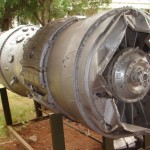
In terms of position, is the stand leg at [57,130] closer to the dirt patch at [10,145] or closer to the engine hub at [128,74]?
the engine hub at [128,74]

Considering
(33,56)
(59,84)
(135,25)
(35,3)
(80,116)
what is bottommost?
(80,116)

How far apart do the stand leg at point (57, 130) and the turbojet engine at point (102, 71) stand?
0.09 meters

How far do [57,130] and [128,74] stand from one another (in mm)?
927

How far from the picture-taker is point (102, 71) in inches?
76.2

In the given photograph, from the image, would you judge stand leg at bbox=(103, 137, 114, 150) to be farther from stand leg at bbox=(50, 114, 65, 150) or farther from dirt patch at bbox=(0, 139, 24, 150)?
dirt patch at bbox=(0, 139, 24, 150)

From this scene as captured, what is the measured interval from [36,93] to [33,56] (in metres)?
0.38

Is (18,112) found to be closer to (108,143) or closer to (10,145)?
(10,145)

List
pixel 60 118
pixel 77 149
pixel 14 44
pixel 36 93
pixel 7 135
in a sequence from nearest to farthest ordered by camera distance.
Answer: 1. pixel 60 118
2. pixel 36 93
3. pixel 14 44
4. pixel 77 149
5. pixel 7 135

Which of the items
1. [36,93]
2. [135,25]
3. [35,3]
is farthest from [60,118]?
[35,3]

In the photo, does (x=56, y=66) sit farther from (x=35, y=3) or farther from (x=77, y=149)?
(x=77, y=149)

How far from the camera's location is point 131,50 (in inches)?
85.6

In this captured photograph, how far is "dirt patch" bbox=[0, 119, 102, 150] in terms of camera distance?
410cm

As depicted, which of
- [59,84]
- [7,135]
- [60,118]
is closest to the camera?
[59,84]

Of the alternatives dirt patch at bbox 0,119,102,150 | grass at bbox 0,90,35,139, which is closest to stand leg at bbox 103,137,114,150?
dirt patch at bbox 0,119,102,150
